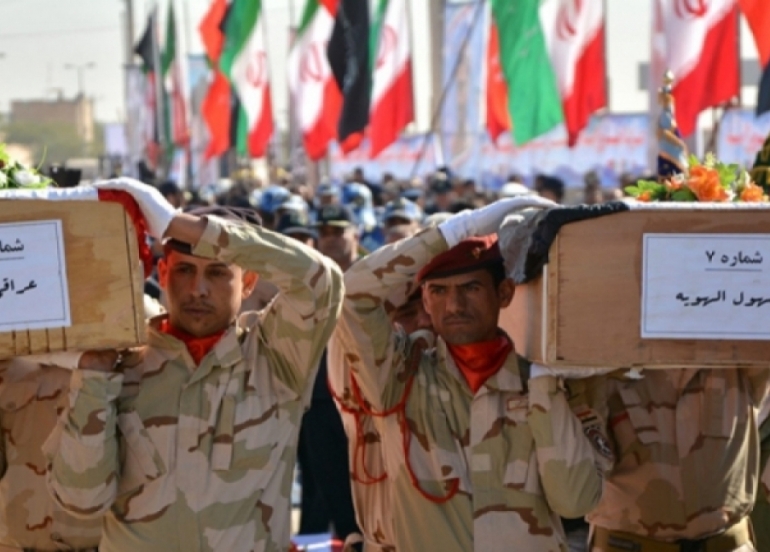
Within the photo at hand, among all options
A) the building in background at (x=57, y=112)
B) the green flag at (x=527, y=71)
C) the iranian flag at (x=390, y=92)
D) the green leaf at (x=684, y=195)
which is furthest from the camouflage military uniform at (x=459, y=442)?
the building in background at (x=57, y=112)

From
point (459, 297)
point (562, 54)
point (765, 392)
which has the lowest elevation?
point (765, 392)

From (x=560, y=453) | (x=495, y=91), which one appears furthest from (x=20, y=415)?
(x=495, y=91)

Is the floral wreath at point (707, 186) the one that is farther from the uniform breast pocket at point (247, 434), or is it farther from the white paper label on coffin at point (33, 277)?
the white paper label on coffin at point (33, 277)

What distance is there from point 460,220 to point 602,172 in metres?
28.2

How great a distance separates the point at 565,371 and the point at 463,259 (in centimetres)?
54

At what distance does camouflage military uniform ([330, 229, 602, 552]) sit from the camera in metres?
4.66

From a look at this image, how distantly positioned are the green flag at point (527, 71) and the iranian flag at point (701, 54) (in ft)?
14.4

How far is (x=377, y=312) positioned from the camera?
486 centimetres

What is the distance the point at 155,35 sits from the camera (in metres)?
31.8

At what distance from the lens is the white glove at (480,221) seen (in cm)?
471

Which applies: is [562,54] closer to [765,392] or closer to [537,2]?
[537,2]

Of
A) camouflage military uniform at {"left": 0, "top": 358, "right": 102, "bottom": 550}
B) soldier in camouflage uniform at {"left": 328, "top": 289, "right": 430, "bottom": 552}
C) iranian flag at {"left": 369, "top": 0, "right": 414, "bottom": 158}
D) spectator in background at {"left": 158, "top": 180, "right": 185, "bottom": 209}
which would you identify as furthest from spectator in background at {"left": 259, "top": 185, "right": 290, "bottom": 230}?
soldier in camouflage uniform at {"left": 328, "top": 289, "right": 430, "bottom": 552}

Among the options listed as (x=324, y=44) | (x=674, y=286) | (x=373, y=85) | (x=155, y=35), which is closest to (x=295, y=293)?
(x=674, y=286)

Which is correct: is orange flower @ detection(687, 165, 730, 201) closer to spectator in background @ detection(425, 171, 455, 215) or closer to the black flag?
spectator in background @ detection(425, 171, 455, 215)
